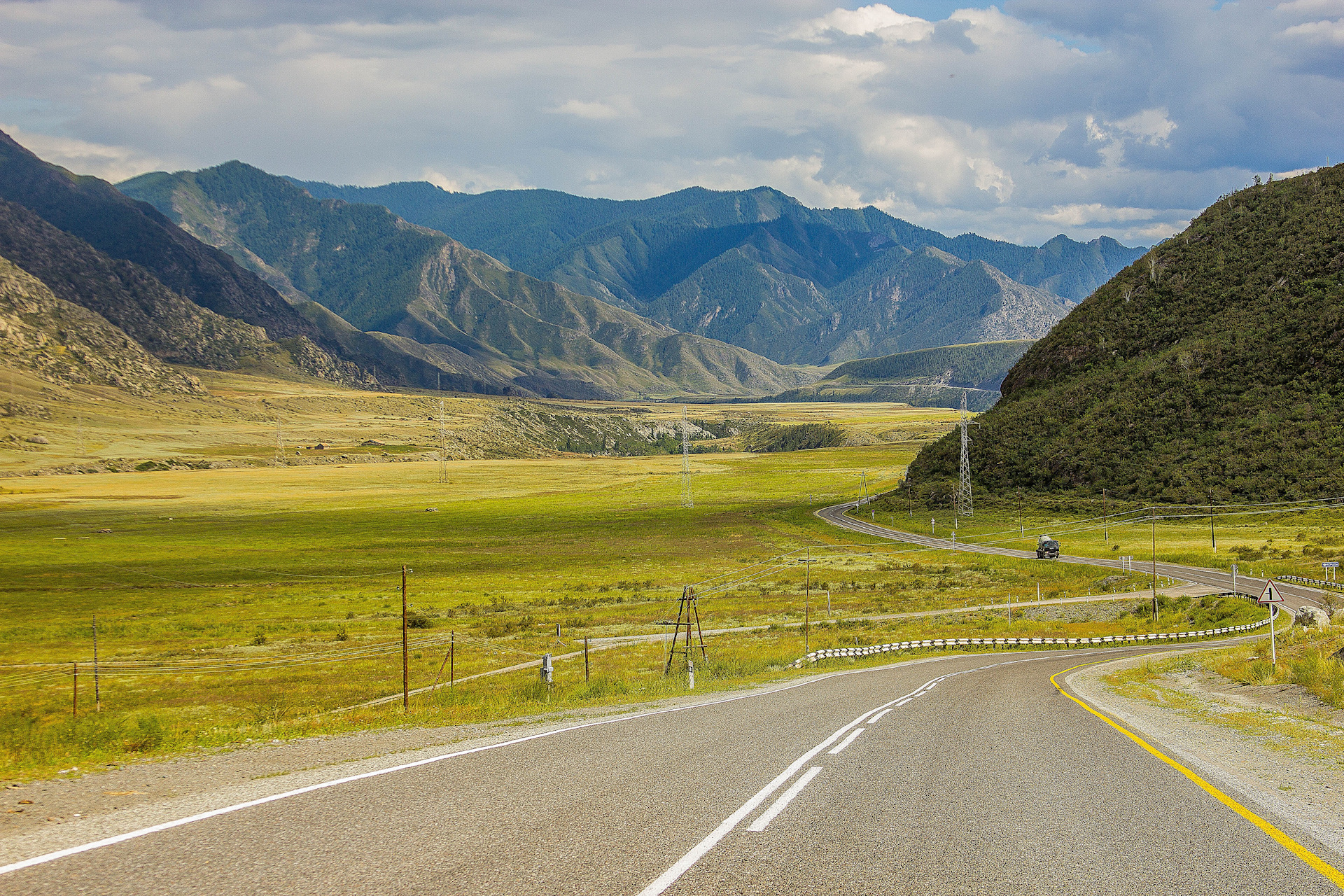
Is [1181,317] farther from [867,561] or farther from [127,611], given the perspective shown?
[127,611]

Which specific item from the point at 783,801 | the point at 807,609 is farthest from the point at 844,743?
the point at 807,609

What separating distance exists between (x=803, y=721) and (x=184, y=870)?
1179cm

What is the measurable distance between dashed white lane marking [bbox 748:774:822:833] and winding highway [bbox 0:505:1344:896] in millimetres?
39

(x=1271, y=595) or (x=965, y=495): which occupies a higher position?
(x=1271, y=595)

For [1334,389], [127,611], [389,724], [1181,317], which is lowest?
[127,611]

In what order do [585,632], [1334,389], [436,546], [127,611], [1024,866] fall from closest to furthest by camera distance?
1. [1024,866]
2. [585,632]
3. [127,611]
4. [1334,389]
5. [436,546]

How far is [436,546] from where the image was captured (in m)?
103

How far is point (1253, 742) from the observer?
45.9 feet

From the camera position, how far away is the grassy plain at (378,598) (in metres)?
26.7

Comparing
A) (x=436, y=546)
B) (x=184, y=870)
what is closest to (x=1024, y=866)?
(x=184, y=870)

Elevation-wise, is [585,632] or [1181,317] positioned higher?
[1181,317]

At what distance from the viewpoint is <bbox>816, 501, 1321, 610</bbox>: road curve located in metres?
50.7

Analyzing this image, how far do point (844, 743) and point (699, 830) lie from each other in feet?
19.6

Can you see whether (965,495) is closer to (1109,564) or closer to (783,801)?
(1109,564)
